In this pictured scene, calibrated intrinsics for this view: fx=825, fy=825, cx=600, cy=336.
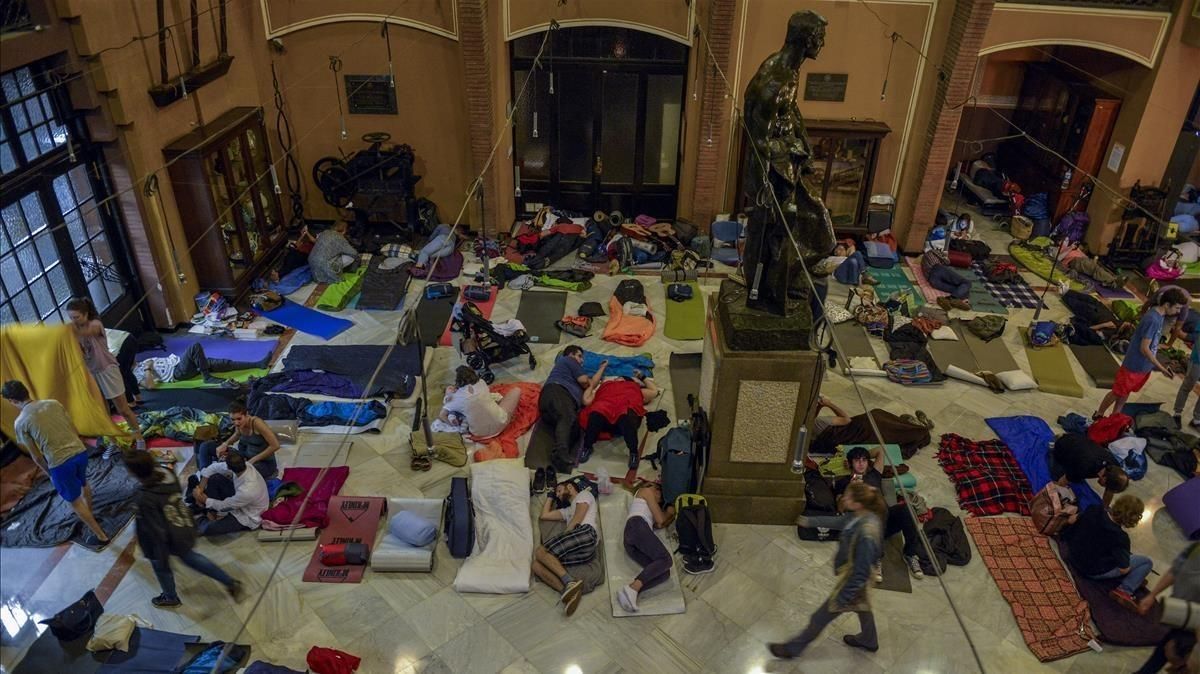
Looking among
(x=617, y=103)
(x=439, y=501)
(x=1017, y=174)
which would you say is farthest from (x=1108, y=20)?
(x=439, y=501)

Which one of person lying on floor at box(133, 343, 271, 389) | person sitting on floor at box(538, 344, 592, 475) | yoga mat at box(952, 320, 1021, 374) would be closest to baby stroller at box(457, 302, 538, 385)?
person sitting on floor at box(538, 344, 592, 475)

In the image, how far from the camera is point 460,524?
7215mm

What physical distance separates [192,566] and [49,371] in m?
2.29

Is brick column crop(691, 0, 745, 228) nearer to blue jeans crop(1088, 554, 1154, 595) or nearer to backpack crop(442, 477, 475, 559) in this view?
backpack crop(442, 477, 475, 559)

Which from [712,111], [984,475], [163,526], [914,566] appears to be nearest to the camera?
[163,526]

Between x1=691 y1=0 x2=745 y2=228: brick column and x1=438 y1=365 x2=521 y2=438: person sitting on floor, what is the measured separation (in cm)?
551

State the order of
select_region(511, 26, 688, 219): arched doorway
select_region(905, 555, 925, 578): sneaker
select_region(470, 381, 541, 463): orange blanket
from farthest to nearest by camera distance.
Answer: select_region(511, 26, 688, 219): arched doorway, select_region(470, 381, 541, 463): orange blanket, select_region(905, 555, 925, 578): sneaker

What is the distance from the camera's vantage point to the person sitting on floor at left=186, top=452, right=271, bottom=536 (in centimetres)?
723

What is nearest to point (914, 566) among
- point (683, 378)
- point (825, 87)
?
point (683, 378)

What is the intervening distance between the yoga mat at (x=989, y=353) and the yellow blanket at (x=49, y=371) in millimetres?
9367

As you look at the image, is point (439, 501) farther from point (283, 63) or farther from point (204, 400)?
point (283, 63)

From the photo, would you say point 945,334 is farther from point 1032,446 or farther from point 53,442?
point 53,442

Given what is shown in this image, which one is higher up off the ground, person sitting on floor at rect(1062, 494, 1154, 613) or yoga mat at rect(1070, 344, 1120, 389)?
person sitting on floor at rect(1062, 494, 1154, 613)

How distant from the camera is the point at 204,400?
9.08m
